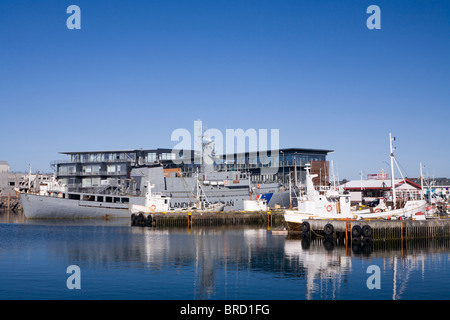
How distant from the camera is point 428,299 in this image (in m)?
22.6

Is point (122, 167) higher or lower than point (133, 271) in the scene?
higher

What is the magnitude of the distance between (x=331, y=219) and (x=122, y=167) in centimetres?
6701

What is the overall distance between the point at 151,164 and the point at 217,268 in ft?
232

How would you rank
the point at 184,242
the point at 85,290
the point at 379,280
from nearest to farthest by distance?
the point at 85,290, the point at 379,280, the point at 184,242

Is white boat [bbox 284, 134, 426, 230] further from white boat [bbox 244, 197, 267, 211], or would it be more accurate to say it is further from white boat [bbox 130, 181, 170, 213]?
white boat [bbox 130, 181, 170, 213]

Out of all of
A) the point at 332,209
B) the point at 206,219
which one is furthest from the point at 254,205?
the point at 332,209

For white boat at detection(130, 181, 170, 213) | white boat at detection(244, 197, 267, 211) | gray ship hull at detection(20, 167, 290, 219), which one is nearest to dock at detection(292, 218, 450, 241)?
white boat at detection(244, 197, 267, 211)

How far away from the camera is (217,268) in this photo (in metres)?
A: 31.0

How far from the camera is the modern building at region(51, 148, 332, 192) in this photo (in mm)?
102125

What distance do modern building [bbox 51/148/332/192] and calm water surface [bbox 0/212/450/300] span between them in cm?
5359

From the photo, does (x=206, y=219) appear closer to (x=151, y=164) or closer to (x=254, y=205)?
(x=254, y=205)
